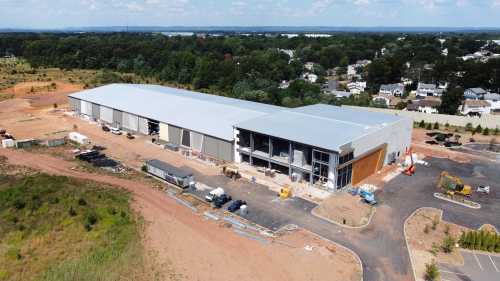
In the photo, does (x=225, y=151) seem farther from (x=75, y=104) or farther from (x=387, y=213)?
(x=75, y=104)

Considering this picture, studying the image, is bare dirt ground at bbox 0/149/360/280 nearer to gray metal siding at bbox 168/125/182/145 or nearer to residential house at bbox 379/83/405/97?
gray metal siding at bbox 168/125/182/145

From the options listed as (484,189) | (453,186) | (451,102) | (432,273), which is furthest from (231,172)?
(451,102)

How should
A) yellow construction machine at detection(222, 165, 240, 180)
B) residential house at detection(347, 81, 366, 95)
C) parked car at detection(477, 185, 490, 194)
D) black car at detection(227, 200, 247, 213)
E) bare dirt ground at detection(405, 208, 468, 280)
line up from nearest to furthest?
bare dirt ground at detection(405, 208, 468, 280), black car at detection(227, 200, 247, 213), parked car at detection(477, 185, 490, 194), yellow construction machine at detection(222, 165, 240, 180), residential house at detection(347, 81, 366, 95)

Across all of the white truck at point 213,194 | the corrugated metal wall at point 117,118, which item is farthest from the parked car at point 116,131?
the white truck at point 213,194

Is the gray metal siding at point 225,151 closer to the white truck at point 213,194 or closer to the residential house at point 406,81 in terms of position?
the white truck at point 213,194

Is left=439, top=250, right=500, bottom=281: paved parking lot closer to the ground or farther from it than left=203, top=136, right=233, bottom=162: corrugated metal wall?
closer to the ground

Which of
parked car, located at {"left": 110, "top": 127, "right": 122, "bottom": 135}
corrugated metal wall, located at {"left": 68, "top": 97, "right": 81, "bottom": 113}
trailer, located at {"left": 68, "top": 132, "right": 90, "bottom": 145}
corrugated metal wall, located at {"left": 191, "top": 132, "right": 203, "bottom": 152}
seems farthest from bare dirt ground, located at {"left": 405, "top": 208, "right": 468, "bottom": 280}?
corrugated metal wall, located at {"left": 68, "top": 97, "right": 81, "bottom": 113}

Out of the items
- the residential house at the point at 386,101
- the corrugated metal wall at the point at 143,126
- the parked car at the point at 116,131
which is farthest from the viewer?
the residential house at the point at 386,101
